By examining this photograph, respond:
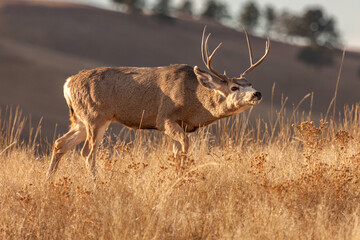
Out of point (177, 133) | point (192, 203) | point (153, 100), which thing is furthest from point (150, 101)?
point (192, 203)

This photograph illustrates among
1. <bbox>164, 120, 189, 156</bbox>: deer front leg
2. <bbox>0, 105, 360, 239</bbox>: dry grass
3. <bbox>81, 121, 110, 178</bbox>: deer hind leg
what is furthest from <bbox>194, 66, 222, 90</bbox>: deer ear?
<bbox>81, 121, 110, 178</bbox>: deer hind leg

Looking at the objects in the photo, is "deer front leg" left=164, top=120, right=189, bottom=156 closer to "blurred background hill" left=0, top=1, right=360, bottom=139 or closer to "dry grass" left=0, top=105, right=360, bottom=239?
"dry grass" left=0, top=105, right=360, bottom=239

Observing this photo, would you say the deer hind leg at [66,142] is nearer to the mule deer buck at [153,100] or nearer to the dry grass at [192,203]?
the mule deer buck at [153,100]

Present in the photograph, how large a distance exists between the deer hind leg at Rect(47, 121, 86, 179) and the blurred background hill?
28.0 m

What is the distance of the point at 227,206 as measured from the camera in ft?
19.5

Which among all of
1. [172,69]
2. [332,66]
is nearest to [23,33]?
[332,66]

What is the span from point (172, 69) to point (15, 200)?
289 cm

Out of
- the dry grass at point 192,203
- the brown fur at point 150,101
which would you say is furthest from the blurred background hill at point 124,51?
the dry grass at point 192,203

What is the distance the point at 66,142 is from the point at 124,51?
158 feet

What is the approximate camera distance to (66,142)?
8.41m

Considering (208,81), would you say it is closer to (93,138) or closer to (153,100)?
(153,100)

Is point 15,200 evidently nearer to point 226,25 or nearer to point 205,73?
point 205,73

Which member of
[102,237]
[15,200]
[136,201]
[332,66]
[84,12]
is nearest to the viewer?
[102,237]

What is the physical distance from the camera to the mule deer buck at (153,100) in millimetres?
7543
